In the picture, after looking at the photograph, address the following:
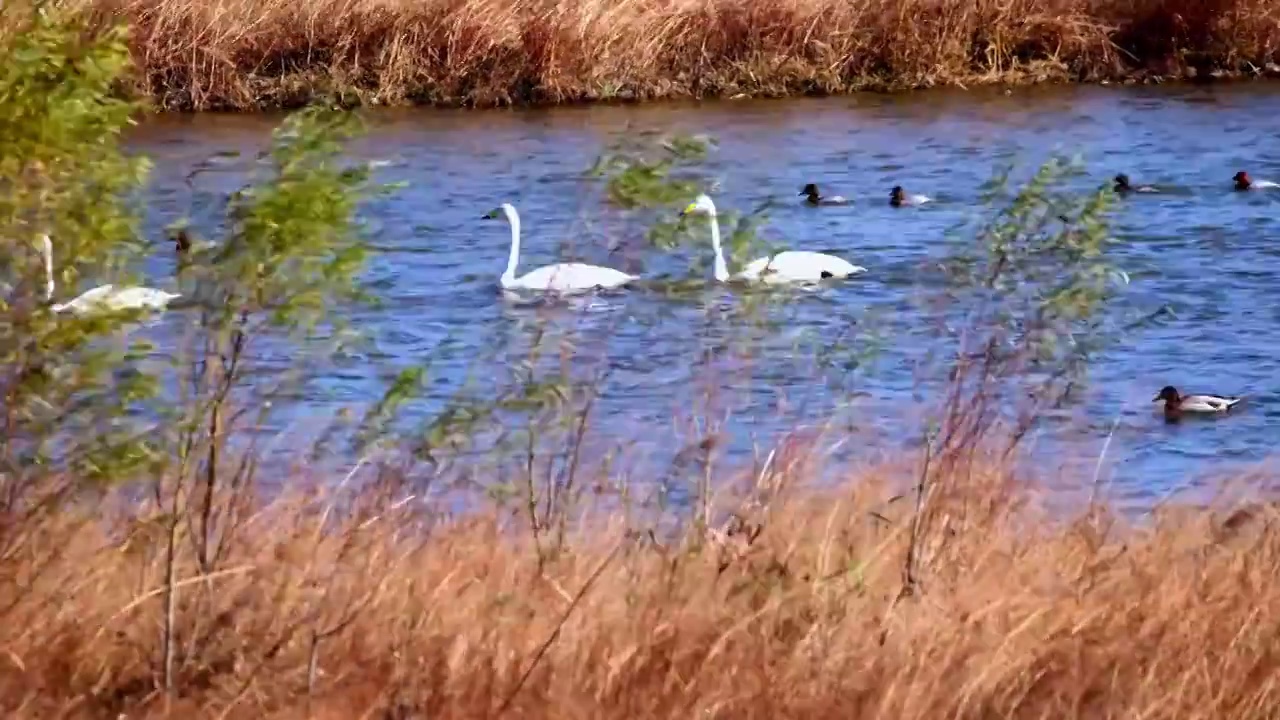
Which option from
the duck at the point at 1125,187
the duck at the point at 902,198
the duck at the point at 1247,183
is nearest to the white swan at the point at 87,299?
the duck at the point at 902,198

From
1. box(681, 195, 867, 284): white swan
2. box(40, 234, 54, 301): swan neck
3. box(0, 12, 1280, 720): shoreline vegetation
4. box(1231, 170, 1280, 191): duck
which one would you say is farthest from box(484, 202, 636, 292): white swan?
box(40, 234, 54, 301): swan neck

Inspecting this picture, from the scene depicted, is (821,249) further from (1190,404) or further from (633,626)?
(633,626)

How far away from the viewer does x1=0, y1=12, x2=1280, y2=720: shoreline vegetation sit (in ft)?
17.4

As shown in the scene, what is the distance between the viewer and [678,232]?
23.9 feet

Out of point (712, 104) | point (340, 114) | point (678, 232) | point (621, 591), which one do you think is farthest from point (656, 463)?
point (712, 104)

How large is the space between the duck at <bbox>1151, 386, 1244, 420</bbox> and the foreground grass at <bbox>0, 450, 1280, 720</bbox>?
4902 mm

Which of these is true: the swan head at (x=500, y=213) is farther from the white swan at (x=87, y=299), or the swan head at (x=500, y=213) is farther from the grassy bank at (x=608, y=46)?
the white swan at (x=87, y=299)

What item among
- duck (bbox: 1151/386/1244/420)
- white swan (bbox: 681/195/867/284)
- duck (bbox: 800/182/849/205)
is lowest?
duck (bbox: 800/182/849/205)

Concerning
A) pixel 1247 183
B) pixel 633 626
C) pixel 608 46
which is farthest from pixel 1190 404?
pixel 608 46

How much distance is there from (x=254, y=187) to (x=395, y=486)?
174cm

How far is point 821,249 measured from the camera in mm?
17812

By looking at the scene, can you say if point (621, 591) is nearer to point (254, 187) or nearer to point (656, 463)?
point (254, 187)

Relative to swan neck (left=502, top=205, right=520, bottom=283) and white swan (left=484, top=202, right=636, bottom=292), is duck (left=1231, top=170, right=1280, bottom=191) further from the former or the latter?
swan neck (left=502, top=205, right=520, bottom=283)

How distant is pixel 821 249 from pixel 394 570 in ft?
39.4
